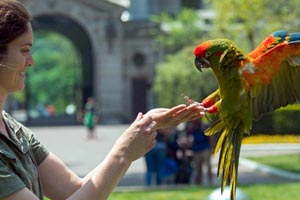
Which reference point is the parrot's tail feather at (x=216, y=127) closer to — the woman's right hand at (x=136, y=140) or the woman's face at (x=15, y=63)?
the woman's right hand at (x=136, y=140)

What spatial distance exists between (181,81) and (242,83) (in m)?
29.4

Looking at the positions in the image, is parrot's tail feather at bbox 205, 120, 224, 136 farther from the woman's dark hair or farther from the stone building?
the stone building

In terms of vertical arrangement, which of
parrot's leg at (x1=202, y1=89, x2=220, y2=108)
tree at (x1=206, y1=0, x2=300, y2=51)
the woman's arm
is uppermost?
tree at (x1=206, y1=0, x2=300, y2=51)

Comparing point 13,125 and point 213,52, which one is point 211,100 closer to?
point 213,52

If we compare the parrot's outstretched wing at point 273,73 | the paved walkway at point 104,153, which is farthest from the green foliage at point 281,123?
the parrot's outstretched wing at point 273,73

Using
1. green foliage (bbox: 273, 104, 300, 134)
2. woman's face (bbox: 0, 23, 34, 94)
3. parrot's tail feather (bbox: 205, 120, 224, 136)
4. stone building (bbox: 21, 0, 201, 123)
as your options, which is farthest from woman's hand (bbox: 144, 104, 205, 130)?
stone building (bbox: 21, 0, 201, 123)

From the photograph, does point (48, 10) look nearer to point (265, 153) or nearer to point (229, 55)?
point (265, 153)

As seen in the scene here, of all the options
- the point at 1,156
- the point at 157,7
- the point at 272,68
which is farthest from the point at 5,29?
the point at 157,7

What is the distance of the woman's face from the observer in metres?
2.68

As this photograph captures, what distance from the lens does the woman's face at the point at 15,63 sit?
2684 mm

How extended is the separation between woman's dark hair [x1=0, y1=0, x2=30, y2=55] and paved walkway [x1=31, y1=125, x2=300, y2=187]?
35.9ft

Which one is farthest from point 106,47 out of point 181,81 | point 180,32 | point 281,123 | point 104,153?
point 104,153

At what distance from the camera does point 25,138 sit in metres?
2.98

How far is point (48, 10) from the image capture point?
3712 cm
